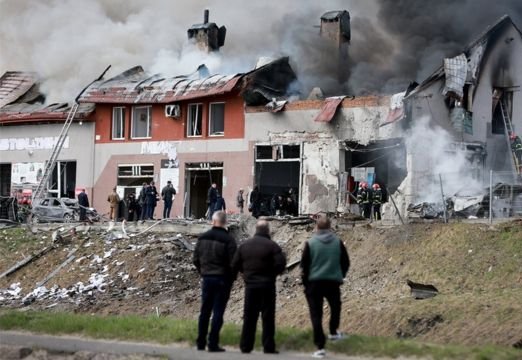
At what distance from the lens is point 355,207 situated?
34.6 m

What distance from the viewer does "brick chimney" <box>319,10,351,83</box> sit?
144 feet

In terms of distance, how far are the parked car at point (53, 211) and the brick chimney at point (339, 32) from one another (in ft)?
48.0

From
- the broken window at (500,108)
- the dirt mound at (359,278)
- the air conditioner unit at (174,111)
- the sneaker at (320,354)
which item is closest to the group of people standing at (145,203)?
the dirt mound at (359,278)

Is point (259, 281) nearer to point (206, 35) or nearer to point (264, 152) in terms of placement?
point (264, 152)

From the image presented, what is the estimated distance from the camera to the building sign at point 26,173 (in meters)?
44.7

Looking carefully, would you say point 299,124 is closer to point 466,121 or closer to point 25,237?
point 466,121

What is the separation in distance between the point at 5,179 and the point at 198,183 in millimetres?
12409

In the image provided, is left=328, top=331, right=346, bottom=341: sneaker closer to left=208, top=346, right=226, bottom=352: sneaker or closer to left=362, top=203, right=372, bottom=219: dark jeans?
left=208, top=346, right=226, bottom=352: sneaker

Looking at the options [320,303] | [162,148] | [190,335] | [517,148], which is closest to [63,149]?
[162,148]

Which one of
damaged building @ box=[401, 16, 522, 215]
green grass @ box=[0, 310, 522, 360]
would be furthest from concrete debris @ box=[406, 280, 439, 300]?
damaged building @ box=[401, 16, 522, 215]

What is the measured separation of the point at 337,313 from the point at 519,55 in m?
29.0

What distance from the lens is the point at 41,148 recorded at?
45.1 meters

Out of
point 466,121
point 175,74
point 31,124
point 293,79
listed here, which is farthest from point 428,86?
point 31,124

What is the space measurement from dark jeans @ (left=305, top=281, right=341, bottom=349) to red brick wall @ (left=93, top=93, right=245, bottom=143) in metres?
27.0
